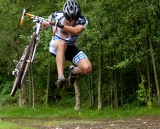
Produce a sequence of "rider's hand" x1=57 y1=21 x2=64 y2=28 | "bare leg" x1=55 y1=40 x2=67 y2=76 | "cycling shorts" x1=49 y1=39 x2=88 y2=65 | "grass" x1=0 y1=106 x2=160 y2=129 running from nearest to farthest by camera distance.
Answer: "rider's hand" x1=57 y1=21 x2=64 y2=28 → "bare leg" x1=55 y1=40 x2=67 y2=76 → "cycling shorts" x1=49 y1=39 x2=88 y2=65 → "grass" x1=0 y1=106 x2=160 y2=129

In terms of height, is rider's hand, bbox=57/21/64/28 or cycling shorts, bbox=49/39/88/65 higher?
rider's hand, bbox=57/21/64/28

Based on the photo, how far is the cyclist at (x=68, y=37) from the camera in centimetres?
643

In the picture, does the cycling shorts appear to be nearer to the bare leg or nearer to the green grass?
the bare leg

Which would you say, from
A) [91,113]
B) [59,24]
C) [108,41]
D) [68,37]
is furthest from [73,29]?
[91,113]

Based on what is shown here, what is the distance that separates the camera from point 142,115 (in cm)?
2083

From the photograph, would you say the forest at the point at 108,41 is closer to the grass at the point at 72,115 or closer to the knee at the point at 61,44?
the grass at the point at 72,115

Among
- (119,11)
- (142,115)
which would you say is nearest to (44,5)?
(119,11)

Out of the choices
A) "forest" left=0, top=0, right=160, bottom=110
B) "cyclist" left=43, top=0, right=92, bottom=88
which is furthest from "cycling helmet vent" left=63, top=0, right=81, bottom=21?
"forest" left=0, top=0, right=160, bottom=110

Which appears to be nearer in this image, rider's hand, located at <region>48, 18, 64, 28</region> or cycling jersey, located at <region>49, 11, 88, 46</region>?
rider's hand, located at <region>48, 18, 64, 28</region>

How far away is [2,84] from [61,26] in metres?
37.0

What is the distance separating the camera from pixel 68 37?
698cm

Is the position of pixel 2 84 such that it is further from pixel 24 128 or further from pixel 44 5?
pixel 24 128

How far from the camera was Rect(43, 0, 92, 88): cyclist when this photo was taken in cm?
643

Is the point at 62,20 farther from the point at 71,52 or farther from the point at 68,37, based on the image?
the point at 71,52
